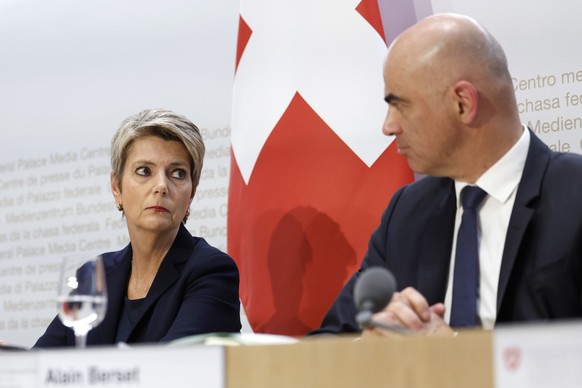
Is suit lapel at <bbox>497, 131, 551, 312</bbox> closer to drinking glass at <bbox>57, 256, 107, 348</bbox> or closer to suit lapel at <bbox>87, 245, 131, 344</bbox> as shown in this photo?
drinking glass at <bbox>57, 256, 107, 348</bbox>

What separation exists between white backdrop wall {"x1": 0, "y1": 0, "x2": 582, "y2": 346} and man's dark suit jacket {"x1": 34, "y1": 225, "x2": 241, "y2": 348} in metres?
0.89

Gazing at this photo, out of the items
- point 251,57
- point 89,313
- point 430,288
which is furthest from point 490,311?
point 251,57

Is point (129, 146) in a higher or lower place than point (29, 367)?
higher

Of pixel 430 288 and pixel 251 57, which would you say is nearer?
pixel 430 288

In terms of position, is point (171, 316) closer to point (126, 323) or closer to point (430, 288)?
point (126, 323)

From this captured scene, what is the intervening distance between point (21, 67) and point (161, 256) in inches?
80.7

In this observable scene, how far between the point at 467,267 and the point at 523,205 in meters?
0.21

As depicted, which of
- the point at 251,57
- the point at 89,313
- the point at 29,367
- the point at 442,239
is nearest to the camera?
the point at 29,367

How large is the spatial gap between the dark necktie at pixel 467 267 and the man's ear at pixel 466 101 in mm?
193

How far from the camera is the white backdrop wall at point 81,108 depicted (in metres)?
4.38

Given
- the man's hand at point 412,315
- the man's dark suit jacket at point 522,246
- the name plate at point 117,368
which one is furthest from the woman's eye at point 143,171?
the name plate at point 117,368

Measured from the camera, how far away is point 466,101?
260cm

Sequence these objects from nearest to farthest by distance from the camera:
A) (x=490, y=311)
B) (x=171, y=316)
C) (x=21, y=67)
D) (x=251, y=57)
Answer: (x=490, y=311) < (x=171, y=316) < (x=251, y=57) < (x=21, y=67)

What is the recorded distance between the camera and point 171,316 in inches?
123
